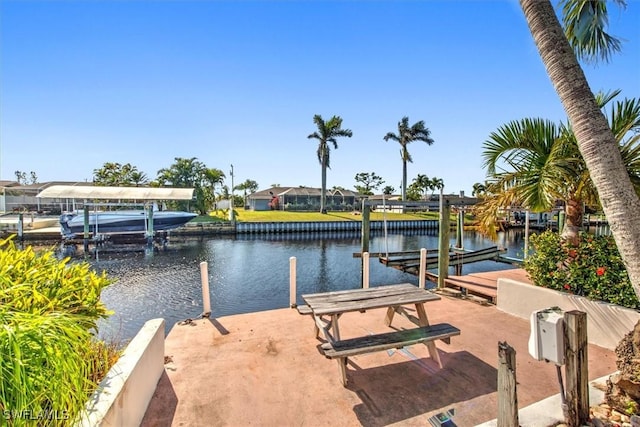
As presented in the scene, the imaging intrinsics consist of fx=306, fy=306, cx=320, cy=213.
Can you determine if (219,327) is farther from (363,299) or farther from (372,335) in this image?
(372,335)

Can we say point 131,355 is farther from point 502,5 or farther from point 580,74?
point 502,5

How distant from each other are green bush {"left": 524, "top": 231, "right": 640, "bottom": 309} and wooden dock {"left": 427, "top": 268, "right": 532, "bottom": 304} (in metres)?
1.49

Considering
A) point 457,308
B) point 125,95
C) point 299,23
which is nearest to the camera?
point 457,308

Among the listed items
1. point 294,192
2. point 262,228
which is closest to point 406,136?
point 294,192

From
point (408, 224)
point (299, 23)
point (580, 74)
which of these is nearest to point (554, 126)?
point (580, 74)

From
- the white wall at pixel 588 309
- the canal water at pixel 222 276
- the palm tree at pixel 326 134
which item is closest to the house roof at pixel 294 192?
the palm tree at pixel 326 134

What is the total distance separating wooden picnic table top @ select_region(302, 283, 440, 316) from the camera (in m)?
3.77

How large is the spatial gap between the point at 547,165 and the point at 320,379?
442 cm

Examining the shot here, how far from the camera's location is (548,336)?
252 centimetres

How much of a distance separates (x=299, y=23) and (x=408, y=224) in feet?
113

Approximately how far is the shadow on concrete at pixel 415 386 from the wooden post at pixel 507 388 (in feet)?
2.93

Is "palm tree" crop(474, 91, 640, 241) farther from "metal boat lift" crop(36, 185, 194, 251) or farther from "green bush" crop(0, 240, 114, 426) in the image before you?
"metal boat lift" crop(36, 185, 194, 251)

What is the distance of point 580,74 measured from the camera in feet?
9.40

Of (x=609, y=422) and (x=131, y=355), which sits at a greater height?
(x=131, y=355)
